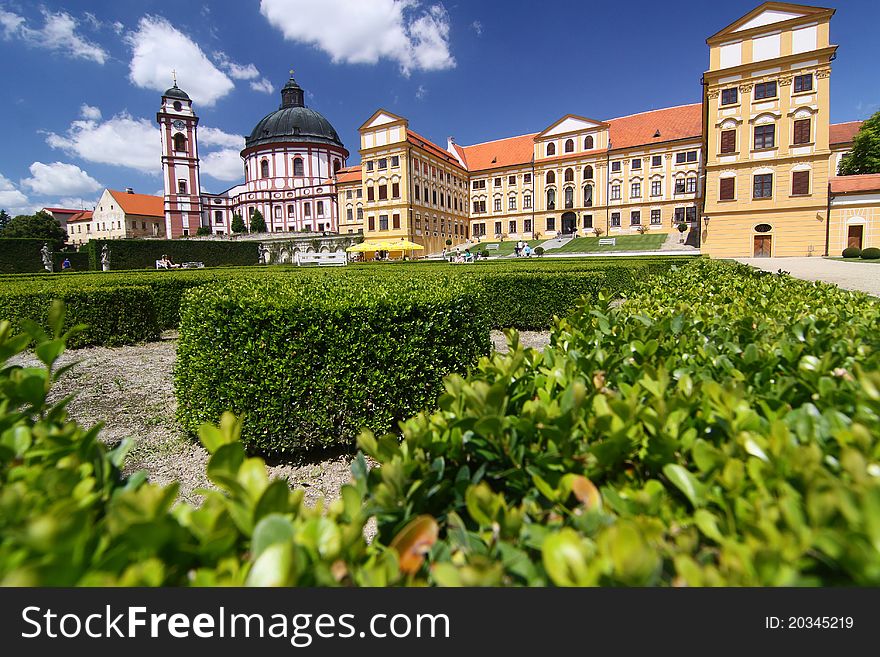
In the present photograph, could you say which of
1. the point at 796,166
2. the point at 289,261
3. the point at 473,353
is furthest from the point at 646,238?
the point at 473,353

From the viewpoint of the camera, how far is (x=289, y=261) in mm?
56219

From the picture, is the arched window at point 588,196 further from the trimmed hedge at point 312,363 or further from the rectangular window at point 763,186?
the trimmed hedge at point 312,363

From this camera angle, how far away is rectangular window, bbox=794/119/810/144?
32281 millimetres

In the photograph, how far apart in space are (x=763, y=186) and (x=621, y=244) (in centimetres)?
1396

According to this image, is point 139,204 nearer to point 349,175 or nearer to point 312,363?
point 349,175

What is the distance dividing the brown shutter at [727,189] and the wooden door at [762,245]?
3.62m

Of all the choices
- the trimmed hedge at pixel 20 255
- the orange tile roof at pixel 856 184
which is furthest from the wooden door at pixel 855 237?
the trimmed hedge at pixel 20 255

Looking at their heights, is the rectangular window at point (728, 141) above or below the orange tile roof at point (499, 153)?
below

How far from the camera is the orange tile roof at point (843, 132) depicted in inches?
1991

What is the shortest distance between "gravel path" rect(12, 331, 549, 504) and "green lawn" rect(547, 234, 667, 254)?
39.5 meters

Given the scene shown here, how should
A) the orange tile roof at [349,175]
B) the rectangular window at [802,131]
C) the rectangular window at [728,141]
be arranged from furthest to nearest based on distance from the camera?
the orange tile roof at [349,175]
the rectangular window at [728,141]
the rectangular window at [802,131]

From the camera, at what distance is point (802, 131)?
32.4 metres
